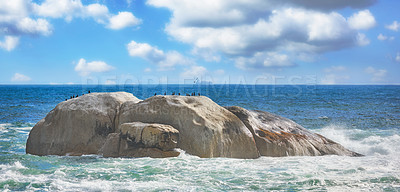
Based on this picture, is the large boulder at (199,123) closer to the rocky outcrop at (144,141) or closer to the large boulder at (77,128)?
the rocky outcrop at (144,141)

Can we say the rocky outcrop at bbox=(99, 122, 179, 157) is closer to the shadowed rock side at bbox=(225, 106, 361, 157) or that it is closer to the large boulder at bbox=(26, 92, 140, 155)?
the large boulder at bbox=(26, 92, 140, 155)

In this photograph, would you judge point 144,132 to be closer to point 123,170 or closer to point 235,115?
point 123,170

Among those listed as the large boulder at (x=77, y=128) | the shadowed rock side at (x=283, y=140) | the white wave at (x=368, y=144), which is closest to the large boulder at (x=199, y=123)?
the shadowed rock side at (x=283, y=140)

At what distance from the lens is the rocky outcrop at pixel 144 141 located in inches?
424

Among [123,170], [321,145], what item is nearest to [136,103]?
[123,170]

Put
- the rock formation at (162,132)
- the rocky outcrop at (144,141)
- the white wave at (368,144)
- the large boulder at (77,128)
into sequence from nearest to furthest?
the rocky outcrop at (144,141) → the rock formation at (162,132) → the large boulder at (77,128) → the white wave at (368,144)

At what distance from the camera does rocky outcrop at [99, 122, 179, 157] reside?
10.8 m

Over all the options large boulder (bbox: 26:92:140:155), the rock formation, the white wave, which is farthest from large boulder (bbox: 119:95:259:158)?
the white wave

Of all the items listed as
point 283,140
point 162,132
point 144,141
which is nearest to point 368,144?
point 283,140

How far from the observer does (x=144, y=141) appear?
35.8ft

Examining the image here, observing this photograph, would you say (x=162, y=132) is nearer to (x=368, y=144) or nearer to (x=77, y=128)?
(x=77, y=128)

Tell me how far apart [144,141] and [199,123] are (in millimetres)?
2026

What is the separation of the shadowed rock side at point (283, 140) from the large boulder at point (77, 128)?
5.05 meters

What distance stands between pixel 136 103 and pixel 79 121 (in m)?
2.33
